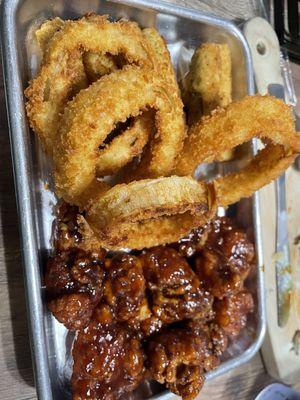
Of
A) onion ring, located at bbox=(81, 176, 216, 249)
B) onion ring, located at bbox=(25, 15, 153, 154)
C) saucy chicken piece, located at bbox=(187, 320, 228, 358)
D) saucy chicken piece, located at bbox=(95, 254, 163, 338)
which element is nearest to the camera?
onion ring, located at bbox=(81, 176, 216, 249)

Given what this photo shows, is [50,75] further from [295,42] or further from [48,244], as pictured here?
[295,42]

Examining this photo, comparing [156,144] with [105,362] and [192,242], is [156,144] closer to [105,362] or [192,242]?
[192,242]

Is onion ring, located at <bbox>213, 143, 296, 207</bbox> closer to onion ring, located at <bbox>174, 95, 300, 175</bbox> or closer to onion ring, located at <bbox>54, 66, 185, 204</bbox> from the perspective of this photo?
onion ring, located at <bbox>174, 95, 300, 175</bbox>

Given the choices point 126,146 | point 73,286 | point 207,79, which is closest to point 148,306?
point 73,286

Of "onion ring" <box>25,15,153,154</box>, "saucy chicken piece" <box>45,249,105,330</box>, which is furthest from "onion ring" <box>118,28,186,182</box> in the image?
"saucy chicken piece" <box>45,249,105,330</box>

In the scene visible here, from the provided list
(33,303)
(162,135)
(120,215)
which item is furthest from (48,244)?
(162,135)

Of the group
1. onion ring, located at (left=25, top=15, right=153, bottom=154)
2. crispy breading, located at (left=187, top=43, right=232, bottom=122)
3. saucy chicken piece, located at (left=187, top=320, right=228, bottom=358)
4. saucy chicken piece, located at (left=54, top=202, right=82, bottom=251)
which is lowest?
saucy chicken piece, located at (left=187, top=320, right=228, bottom=358)
